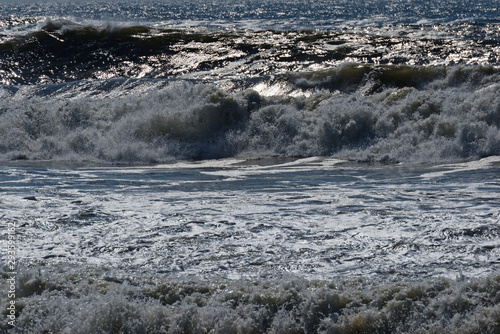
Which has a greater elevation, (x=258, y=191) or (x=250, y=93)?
Result: (x=250, y=93)

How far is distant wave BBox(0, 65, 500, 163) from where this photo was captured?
29.3 ft

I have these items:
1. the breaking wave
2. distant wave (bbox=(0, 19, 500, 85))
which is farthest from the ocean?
distant wave (bbox=(0, 19, 500, 85))

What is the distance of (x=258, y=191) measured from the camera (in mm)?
6422

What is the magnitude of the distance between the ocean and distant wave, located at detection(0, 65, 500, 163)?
35mm

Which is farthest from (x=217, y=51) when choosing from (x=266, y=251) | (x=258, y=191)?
(x=266, y=251)

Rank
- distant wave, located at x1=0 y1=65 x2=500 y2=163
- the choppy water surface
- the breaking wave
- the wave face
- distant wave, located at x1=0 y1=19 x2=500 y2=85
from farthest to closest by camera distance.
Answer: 1. distant wave, located at x1=0 y1=19 x2=500 y2=85
2. the wave face
3. distant wave, located at x1=0 y1=65 x2=500 y2=163
4. the choppy water surface
5. the breaking wave

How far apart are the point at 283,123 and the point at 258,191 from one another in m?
3.67

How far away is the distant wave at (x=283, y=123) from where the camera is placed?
8.94m

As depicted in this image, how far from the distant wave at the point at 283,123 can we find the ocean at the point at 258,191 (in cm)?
3

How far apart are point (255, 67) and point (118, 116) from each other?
4.41m

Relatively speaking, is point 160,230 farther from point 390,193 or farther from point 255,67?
point 255,67

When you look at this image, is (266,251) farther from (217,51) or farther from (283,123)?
(217,51)

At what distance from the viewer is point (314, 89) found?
12.1m

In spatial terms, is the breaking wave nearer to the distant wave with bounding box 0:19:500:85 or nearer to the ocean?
the ocean
